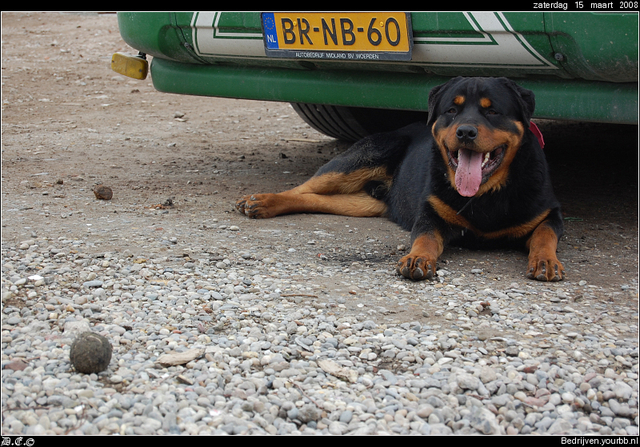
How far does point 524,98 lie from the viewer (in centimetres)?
350

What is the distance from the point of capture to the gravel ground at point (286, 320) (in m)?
2.03

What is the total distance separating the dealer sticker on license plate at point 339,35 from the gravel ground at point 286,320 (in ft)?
3.51

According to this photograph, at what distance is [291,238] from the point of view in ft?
12.7

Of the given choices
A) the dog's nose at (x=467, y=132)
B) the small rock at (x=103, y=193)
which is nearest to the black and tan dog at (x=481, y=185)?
the dog's nose at (x=467, y=132)

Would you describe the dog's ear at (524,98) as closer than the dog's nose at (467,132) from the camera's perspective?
No

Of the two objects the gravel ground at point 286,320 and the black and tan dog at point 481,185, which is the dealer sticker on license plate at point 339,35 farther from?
the gravel ground at point 286,320

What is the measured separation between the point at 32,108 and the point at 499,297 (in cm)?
697

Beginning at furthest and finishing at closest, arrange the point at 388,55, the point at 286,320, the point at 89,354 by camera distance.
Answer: the point at 388,55 < the point at 286,320 < the point at 89,354

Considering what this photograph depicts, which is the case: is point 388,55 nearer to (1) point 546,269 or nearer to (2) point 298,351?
(1) point 546,269

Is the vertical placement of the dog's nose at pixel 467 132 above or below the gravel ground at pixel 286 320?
above

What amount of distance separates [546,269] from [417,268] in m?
0.63

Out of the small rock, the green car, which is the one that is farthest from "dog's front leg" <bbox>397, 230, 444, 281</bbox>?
the small rock

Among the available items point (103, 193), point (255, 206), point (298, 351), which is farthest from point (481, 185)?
point (103, 193)

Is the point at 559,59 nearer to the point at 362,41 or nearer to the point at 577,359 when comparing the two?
the point at 362,41
